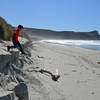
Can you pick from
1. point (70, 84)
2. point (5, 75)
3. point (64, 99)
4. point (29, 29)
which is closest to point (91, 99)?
point (64, 99)

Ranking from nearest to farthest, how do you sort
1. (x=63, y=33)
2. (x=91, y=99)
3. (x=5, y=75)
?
(x=5, y=75) < (x=91, y=99) < (x=63, y=33)

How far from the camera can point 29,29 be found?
120m

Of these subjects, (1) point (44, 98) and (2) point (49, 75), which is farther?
(2) point (49, 75)

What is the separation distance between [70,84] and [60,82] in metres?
0.32

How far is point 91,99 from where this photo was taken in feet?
16.2

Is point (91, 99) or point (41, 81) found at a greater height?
point (41, 81)

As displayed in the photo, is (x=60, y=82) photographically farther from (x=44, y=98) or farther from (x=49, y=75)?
(x=44, y=98)

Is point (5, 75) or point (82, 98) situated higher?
point (5, 75)

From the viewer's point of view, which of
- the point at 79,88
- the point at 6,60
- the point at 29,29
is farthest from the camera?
the point at 29,29

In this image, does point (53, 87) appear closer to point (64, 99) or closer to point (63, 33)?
point (64, 99)

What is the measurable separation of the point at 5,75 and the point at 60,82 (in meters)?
2.36

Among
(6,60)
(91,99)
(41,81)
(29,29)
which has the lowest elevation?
(91,99)

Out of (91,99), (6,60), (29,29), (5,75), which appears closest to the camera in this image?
(5,75)

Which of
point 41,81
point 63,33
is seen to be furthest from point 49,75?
point 63,33
